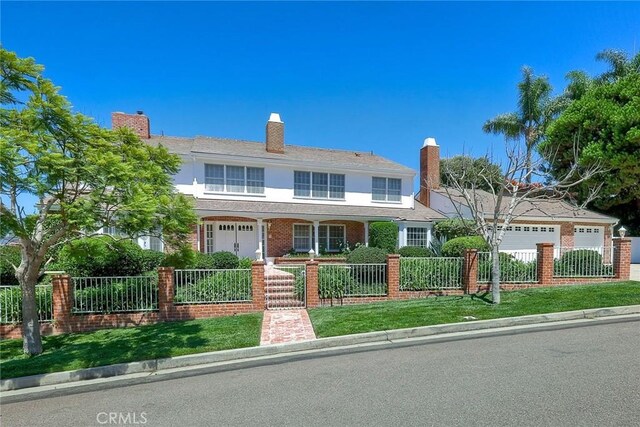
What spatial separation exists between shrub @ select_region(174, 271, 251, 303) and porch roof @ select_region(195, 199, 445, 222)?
6378 mm

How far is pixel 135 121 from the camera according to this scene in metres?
18.1

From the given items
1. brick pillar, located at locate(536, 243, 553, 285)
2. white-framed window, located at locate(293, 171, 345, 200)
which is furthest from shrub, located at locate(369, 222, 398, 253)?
brick pillar, located at locate(536, 243, 553, 285)

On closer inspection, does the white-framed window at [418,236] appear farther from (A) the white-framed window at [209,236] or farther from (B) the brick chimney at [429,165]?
(A) the white-framed window at [209,236]

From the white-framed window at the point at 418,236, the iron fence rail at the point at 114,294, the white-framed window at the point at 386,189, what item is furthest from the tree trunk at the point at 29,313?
the white-framed window at the point at 386,189

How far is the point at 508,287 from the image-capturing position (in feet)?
37.0

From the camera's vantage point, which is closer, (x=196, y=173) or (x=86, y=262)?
(x=86, y=262)

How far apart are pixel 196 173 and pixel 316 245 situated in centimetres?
719

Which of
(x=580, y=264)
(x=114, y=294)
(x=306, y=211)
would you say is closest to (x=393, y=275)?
(x=580, y=264)

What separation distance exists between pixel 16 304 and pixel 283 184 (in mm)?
12210

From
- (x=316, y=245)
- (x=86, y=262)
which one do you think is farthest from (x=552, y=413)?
(x=316, y=245)

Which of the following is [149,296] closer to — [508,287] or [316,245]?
[316,245]

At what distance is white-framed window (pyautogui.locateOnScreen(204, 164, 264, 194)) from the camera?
1719 centimetres

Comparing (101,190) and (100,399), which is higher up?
(101,190)

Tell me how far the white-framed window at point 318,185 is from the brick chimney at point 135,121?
8.56m
